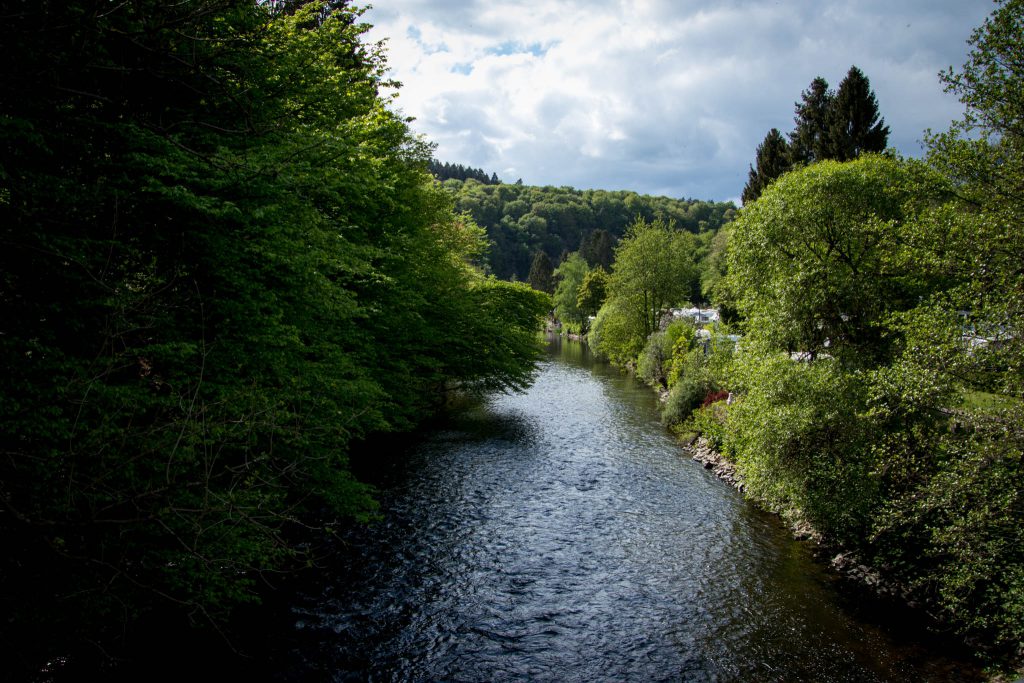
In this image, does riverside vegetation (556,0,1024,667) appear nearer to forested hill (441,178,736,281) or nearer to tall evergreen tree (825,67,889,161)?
tall evergreen tree (825,67,889,161)

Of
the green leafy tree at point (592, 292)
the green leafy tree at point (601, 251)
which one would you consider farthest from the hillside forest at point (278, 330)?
the green leafy tree at point (601, 251)

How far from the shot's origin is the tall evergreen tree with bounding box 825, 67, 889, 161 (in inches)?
1609

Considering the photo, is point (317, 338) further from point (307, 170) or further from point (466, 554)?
point (466, 554)

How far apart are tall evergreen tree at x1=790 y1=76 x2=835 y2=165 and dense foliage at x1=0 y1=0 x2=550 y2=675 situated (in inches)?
1520

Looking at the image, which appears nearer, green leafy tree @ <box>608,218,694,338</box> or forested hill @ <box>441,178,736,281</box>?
green leafy tree @ <box>608,218,694,338</box>

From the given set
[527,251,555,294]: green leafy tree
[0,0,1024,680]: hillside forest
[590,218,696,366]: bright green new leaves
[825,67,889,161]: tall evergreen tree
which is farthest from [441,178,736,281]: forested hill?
[0,0,1024,680]: hillside forest

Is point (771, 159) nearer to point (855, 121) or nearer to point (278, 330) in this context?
point (855, 121)

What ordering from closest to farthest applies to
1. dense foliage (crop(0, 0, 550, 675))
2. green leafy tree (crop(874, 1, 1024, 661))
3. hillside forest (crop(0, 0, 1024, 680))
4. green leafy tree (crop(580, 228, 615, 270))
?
dense foliage (crop(0, 0, 550, 675)), hillside forest (crop(0, 0, 1024, 680)), green leafy tree (crop(874, 1, 1024, 661)), green leafy tree (crop(580, 228, 615, 270))

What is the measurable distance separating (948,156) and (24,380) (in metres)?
16.7

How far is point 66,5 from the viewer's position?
7.09 m

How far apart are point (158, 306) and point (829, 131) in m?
46.4

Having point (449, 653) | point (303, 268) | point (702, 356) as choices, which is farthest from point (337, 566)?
point (702, 356)

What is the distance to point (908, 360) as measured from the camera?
12.5m

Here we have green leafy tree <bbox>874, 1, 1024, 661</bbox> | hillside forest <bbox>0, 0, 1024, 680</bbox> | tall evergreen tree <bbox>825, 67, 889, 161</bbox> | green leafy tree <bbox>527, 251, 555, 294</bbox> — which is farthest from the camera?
green leafy tree <bbox>527, 251, 555, 294</bbox>
